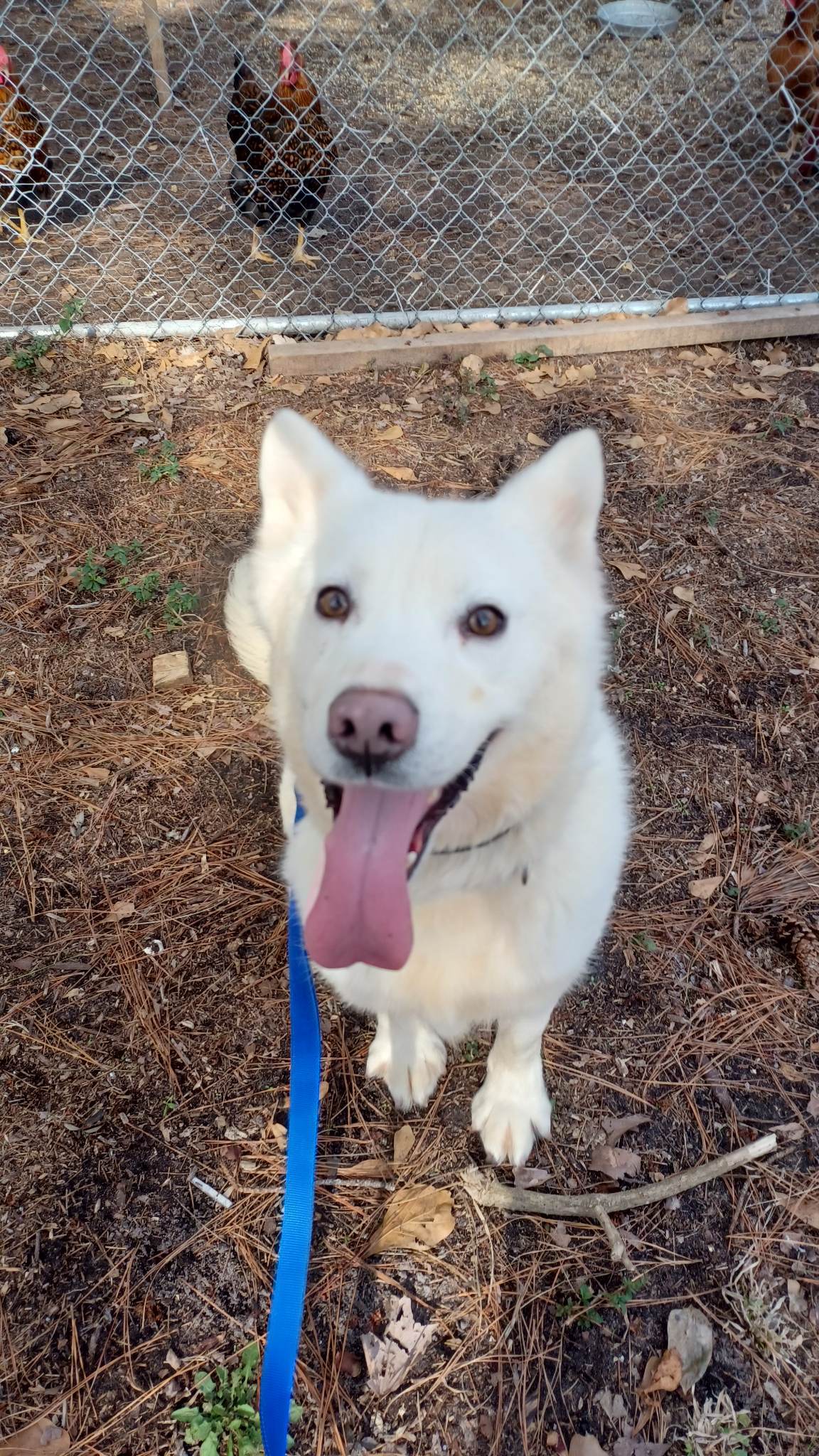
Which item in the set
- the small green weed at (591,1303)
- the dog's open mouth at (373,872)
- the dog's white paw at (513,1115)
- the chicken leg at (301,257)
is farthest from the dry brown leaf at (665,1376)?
the chicken leg at (301,257)

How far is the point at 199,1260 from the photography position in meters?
1.95

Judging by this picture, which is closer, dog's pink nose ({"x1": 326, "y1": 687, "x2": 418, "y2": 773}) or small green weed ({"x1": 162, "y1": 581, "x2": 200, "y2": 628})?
dog's pink nose ({"x1": 326, "y1": 687, "x2": 418, "y2": 773})

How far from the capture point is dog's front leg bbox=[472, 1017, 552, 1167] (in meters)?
2.10

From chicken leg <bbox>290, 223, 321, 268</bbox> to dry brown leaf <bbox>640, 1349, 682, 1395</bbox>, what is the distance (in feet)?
18.2

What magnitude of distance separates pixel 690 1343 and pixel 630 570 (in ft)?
8.49

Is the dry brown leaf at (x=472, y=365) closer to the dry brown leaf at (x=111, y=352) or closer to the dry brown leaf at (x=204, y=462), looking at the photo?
the dry brown leaf at (x=204, y=462)

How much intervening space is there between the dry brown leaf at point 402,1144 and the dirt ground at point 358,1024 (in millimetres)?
38

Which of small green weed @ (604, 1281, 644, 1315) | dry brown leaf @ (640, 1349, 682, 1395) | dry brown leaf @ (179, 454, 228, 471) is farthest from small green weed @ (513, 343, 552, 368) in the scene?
dry brown leaf @ (640, 1349, 682, 1395)

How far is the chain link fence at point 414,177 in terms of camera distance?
16.4ft

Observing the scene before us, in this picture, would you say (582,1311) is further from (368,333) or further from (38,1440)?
(368,333)

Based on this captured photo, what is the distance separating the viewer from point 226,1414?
1.74 m

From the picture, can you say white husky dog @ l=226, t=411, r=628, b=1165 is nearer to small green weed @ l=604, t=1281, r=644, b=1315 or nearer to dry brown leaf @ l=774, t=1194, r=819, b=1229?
small green weed @ l=604, t=1281, r=644, b=1315

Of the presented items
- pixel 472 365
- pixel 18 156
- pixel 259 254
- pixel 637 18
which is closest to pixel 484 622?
pixel 472 365

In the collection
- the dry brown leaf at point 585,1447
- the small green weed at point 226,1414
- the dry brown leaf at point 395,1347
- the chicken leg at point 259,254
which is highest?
the dry brown leaf at point 585,1447
